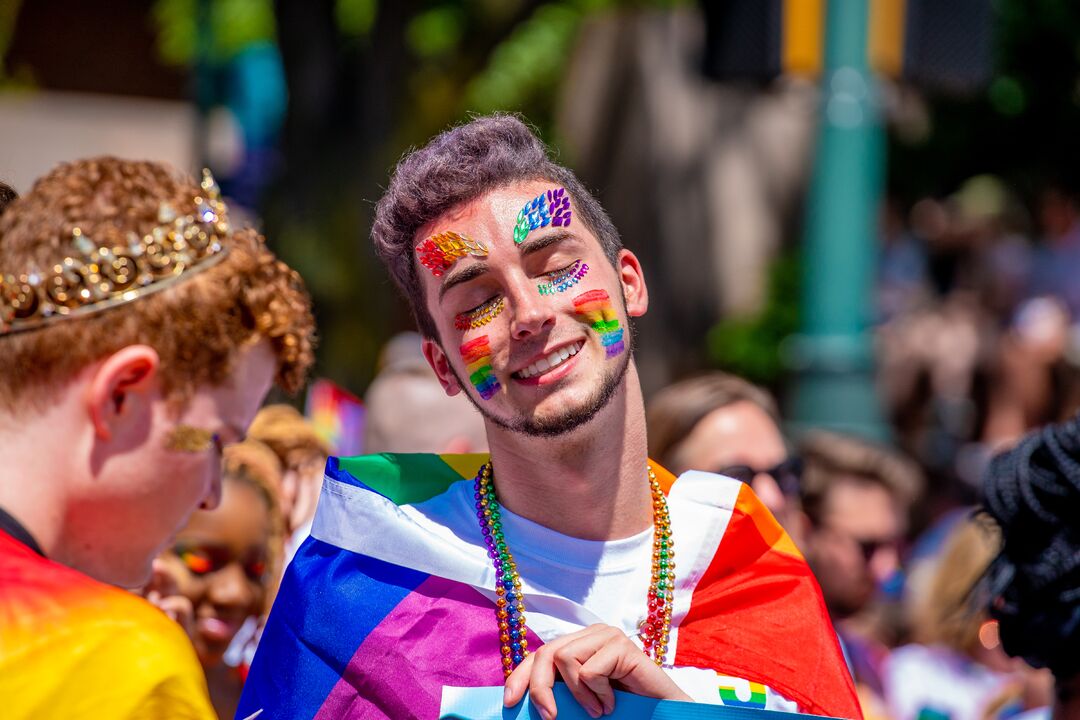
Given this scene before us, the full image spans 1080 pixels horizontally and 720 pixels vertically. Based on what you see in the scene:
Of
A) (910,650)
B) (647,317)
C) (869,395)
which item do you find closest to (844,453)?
(910,650)

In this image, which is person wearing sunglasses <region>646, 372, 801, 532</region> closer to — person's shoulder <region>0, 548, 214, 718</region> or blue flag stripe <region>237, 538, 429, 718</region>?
blue flag stripe <region>237, 538, 429, 718</region>

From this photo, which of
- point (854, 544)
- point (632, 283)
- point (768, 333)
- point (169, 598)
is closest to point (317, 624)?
point (632, 283)

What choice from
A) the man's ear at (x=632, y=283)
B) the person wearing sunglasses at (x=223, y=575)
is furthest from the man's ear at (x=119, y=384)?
the person wearing sunglasses at (x=223, y=575)

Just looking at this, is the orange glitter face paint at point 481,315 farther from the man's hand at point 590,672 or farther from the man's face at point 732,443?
the man's face at point 732,443

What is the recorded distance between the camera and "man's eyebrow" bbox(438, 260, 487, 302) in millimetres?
2311

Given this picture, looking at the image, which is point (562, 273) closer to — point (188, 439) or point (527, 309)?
point (527, 309)

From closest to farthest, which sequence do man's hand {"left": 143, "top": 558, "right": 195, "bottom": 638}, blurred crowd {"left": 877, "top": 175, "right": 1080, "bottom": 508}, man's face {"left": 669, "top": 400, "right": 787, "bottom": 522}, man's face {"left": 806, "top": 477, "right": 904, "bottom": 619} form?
man's hand {"left": 143, "top": 558, "right": 195, "bottom": 638}
man's face {"left": 669, "top": 400, "right": 787, "bottom": 522}
man's face {"left": 806, "top": 477, "right": 904, "bottom": 619}
blurred crowd {"left": 877, "top": 175, "right": 1080, "bottom": 508}

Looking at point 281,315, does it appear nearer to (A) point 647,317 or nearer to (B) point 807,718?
(B) point 807,718

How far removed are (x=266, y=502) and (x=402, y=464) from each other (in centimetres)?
132

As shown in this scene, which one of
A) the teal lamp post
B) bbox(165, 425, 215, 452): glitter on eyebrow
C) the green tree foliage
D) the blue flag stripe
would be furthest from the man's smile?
the green tree foliage

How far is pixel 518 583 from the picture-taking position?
2.28m

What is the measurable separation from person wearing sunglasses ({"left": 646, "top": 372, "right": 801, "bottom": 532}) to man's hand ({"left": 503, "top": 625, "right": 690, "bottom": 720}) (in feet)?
4.85

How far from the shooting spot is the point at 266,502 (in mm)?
3689

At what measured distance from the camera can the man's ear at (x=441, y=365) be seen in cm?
246
